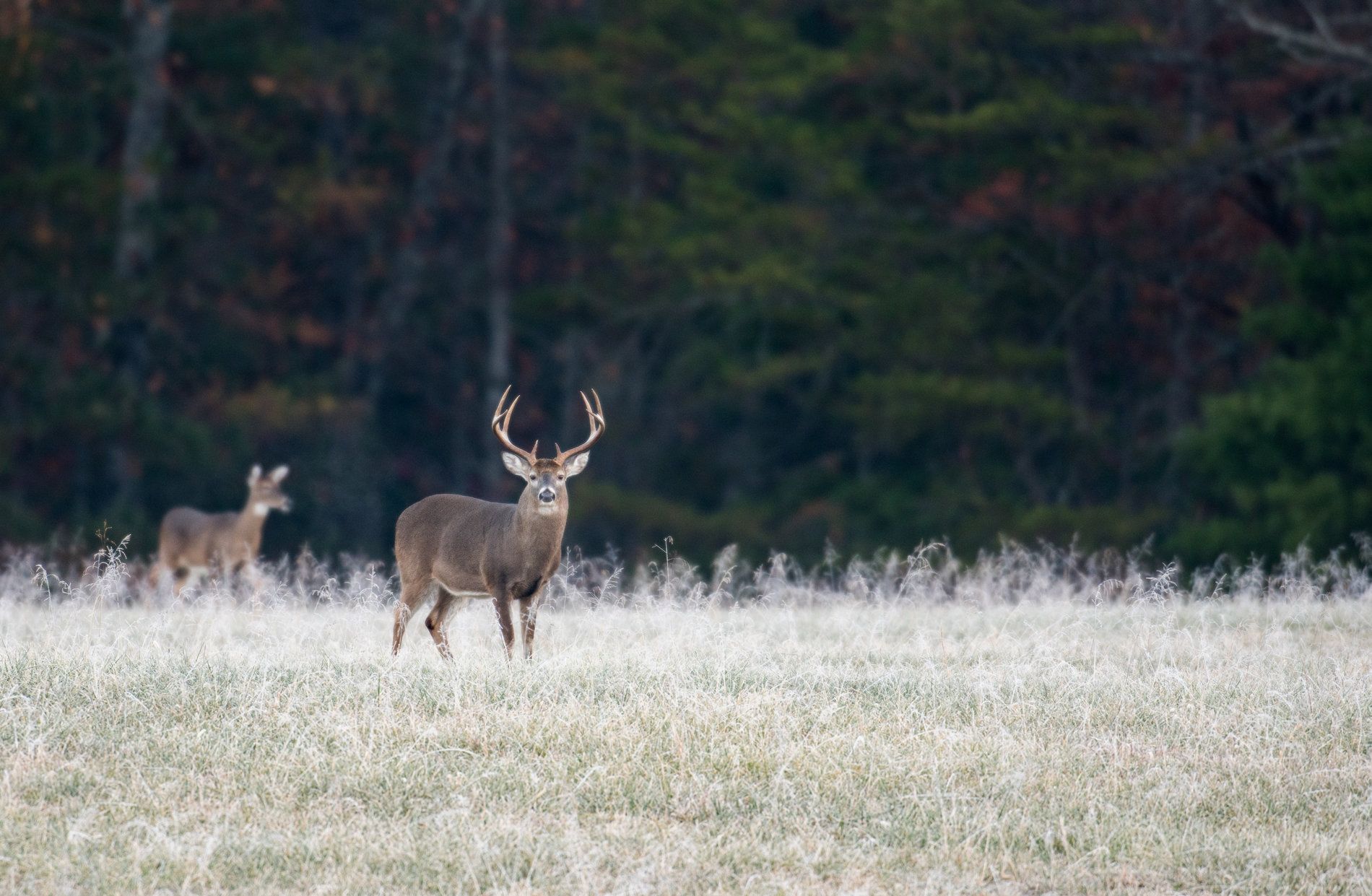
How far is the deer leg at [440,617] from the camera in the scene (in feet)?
28.9

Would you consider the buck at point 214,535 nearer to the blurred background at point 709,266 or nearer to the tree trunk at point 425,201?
the blurred background at point 709,266

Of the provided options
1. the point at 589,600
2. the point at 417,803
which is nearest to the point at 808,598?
the point at 589,600

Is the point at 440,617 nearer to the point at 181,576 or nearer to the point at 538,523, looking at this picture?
the point at 538,523

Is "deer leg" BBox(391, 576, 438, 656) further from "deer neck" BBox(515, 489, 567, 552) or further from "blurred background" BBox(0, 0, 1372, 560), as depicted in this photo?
"blurred background" BBox(0, 0, 1372, 560)

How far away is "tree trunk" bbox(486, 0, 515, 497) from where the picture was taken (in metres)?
25.8

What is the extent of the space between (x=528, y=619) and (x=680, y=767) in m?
2.47

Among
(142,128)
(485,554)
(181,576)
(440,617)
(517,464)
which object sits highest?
(142,128)

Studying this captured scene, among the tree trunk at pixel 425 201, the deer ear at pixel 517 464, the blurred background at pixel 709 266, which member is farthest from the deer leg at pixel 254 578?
the tree trunk at pixel 425 201

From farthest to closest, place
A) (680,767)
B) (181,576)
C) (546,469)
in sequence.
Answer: (181,576), (546,469), (680,767)

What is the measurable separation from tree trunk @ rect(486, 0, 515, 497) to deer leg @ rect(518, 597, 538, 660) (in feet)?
56.0

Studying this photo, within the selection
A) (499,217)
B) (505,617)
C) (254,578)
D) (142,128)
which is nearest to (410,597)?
(505,617)

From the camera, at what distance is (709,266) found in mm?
24234

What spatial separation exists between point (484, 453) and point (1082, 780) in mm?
20620

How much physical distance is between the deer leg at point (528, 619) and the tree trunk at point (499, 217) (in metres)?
17.1
